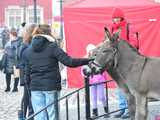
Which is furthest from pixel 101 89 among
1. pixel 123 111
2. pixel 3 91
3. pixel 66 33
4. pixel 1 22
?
pixel 1 22

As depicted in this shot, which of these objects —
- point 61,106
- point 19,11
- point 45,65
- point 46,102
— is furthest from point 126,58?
point 19,11

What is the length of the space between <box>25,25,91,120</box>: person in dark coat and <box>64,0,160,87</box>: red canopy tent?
7.99 m

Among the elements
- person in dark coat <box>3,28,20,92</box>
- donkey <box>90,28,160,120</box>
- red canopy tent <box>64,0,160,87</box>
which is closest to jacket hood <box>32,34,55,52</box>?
donkey <box>90,28,160,120</box>

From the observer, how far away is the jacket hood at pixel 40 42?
7699 millimetres

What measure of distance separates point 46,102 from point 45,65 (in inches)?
24.1

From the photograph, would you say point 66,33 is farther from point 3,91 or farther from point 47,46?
point 47,46

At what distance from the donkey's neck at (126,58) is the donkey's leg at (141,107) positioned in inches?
15.6

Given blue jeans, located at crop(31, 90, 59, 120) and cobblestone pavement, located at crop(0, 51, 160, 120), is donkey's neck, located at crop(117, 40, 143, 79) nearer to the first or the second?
blue jeans, located at crop(31, 90, 59, 120)

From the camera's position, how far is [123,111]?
10297 mm

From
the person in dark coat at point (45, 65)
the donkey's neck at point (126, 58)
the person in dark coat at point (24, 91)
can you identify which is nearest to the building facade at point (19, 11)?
the person in dark coat at point (24, 91)

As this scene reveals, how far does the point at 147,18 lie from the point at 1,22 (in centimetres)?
4944

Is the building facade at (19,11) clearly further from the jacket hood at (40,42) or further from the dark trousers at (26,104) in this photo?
the jacket hood at (40,42)

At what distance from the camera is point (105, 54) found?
6703mm

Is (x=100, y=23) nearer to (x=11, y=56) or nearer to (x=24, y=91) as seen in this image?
(x=11, y=56)
